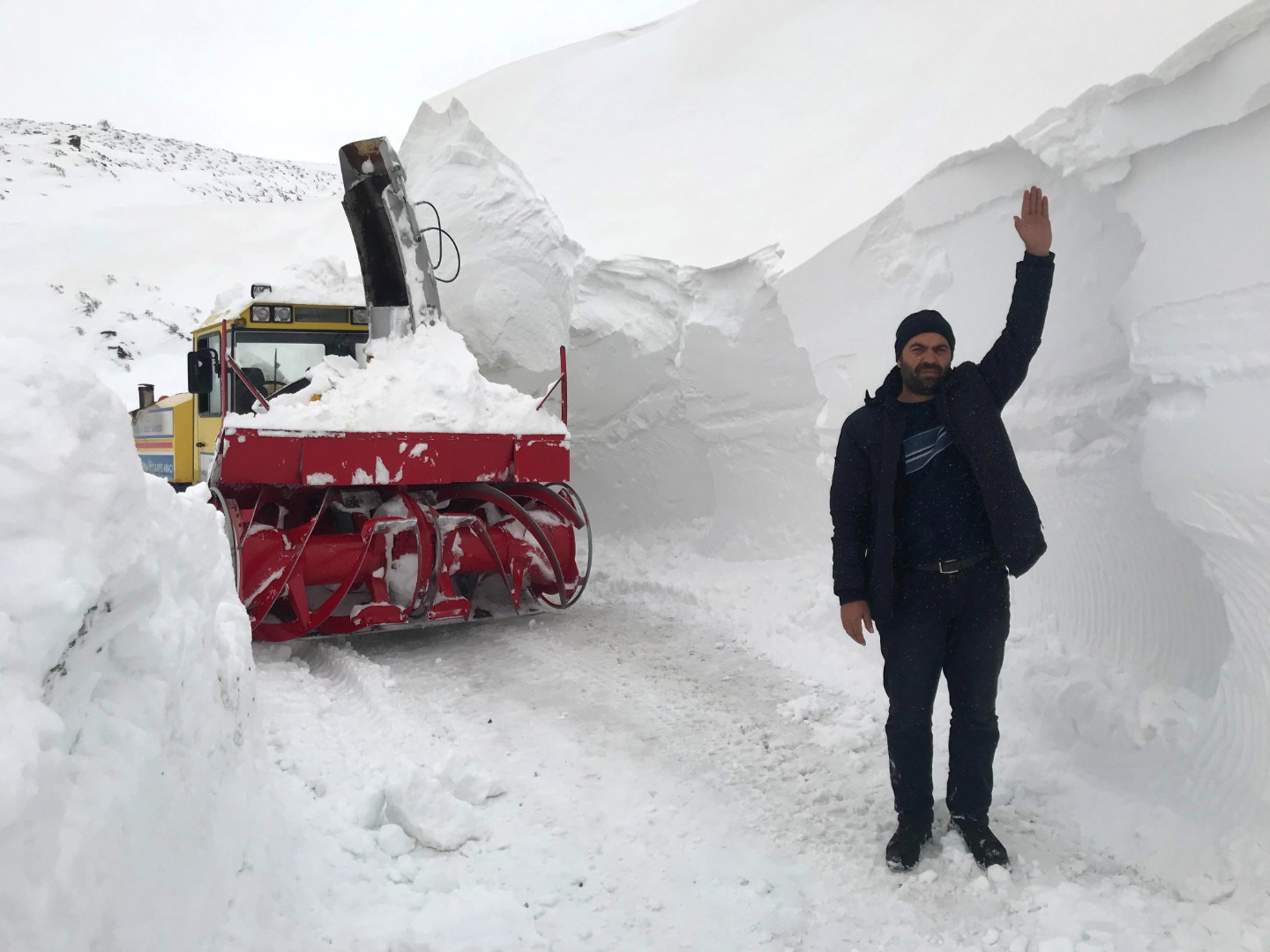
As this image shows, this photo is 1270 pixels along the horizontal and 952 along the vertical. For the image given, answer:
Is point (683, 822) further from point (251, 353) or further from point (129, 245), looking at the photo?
point (129, 245)

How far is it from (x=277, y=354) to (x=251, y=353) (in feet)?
0.53

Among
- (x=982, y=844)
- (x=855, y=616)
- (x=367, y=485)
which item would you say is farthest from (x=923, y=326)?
(x=367, y=485)

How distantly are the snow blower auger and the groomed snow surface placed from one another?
269mm

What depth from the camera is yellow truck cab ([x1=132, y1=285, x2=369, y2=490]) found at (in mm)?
6191

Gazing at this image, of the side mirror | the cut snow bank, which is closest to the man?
the cut snow bank

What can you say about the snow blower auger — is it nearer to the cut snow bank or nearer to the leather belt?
the cut snow bank

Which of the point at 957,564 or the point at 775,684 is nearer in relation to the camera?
the point at 957,564

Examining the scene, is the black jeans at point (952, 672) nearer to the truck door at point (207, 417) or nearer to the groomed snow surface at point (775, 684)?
the groomed snow surface at point (775, 684)

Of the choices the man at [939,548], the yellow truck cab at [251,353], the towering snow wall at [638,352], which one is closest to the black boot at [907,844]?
the man at [939,548]

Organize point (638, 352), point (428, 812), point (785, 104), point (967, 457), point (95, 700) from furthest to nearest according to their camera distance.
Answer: point (785, 104)
point (638, 352)
point (428, 812)
point (967, 457)
point (95, 700)

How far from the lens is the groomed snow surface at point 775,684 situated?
1.61m

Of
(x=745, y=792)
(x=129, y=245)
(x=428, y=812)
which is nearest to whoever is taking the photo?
(x=428, y=812)

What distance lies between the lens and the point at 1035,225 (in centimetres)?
272

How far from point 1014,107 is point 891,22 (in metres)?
3.13
